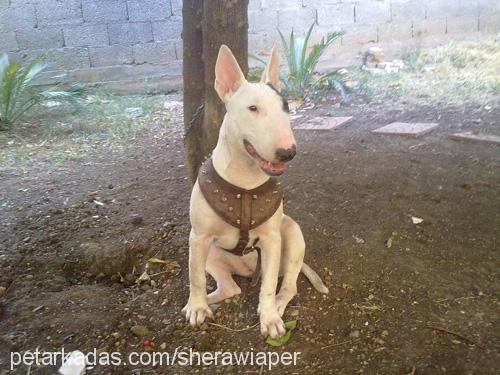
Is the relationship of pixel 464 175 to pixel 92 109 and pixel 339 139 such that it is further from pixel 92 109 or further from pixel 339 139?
pixel 92 109

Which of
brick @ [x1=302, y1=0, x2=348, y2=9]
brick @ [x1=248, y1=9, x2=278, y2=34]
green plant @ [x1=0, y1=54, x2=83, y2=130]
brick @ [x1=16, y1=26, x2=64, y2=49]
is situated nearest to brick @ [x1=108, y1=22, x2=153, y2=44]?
brick @ [x1=16, y1=26, x2=64, y2=49]

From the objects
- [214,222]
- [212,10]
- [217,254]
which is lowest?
[217,254]

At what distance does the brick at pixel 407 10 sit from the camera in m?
8.11

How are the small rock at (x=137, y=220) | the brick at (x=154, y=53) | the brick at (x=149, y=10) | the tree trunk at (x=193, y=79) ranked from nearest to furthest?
1. the tree trunk at (x=193, y=79)
2. the small rock at (x=137, y=220)
3. the brick at (x=149, y=10)
4. the brick at (x=154, y=53)

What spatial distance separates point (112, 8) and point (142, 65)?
3.14 feet

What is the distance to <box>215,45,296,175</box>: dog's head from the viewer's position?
1830 millimetres

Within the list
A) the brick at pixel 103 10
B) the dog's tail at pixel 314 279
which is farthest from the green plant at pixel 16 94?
the dog's tail at pixel 314 279

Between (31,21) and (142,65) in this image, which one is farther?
(142,65)

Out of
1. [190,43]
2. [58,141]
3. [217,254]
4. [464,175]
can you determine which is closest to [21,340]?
[217,254]

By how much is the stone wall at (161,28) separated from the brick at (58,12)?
14 millimetres

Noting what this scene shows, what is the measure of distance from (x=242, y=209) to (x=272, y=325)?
586 millimetres

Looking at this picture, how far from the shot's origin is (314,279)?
2.52 meters

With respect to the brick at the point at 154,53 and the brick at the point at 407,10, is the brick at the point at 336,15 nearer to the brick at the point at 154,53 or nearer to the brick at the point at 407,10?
the brick at the point at 407,10

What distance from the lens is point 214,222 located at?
2.16 m
